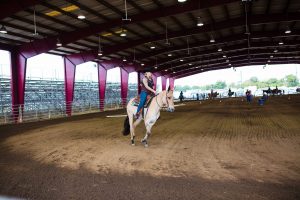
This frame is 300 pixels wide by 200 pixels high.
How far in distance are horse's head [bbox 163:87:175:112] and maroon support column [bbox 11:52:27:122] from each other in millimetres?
16751

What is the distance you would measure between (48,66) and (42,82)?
8380 millimetres

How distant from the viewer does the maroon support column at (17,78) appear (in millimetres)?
21359

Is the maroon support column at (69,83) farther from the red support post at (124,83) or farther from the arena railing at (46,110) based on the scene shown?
the red support post at (124,83)

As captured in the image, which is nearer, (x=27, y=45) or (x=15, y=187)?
(x=15, y=187)

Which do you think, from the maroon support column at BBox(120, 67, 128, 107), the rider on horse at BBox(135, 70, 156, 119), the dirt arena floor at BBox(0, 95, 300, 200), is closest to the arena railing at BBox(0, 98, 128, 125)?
the maroon support column at BBox(120, 67, 128, 107)

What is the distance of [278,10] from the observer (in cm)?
2319

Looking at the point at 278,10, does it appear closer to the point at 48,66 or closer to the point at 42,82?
the point at 48,66

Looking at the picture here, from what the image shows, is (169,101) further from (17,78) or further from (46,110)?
(46,110)

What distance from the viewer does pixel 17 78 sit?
21.5m

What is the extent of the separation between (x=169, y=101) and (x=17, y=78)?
684 inches

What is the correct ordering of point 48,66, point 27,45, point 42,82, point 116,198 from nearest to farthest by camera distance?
point 116,198, point 27,45, point 48,66, point 42,82

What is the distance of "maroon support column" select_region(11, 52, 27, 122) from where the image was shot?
70.1 feet

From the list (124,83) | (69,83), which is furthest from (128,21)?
(124,83)

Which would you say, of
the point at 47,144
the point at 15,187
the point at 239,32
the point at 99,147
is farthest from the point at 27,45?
the point at 239,32
